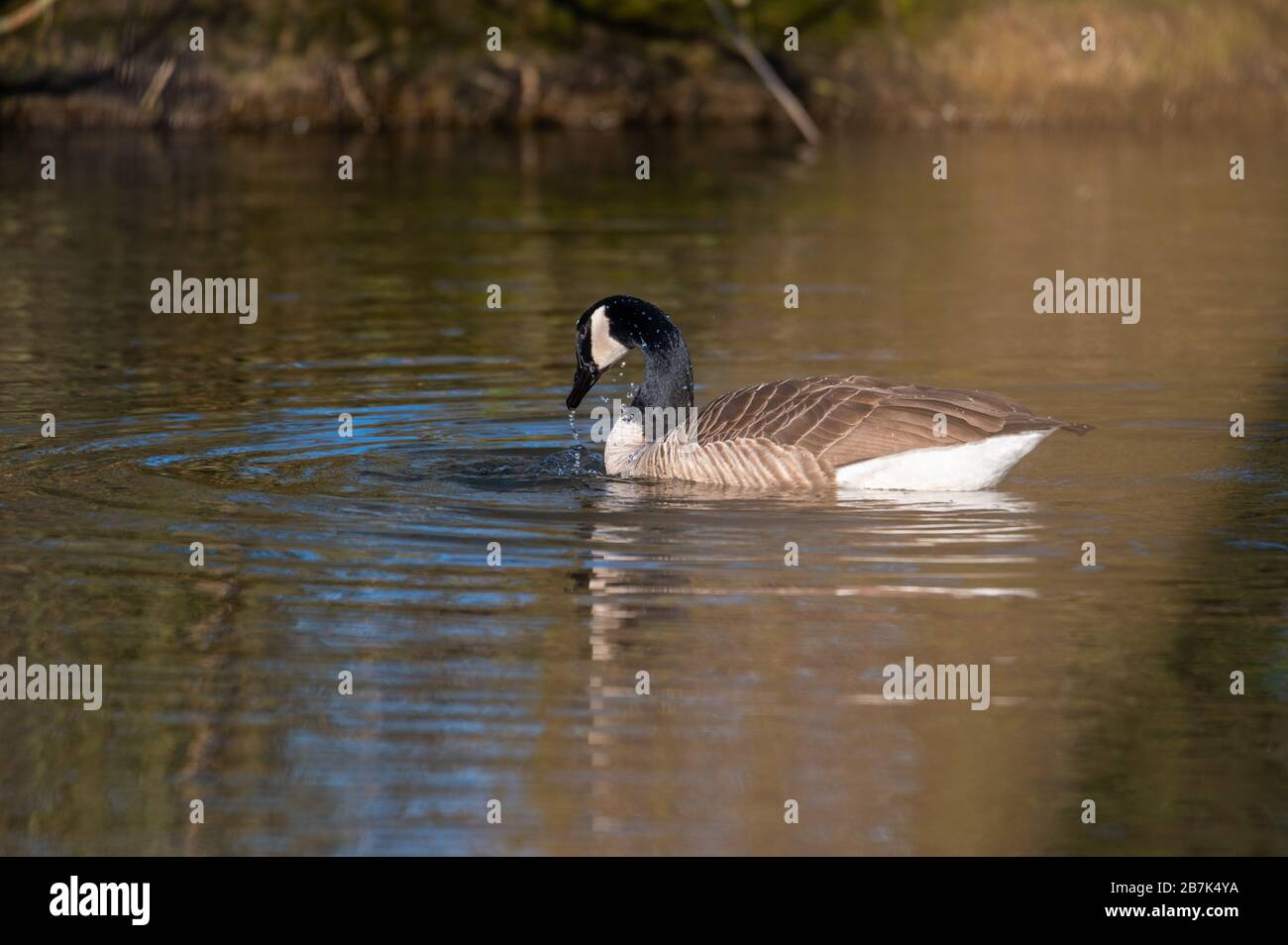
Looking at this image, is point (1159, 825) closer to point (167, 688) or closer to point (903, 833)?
point (903, 833)

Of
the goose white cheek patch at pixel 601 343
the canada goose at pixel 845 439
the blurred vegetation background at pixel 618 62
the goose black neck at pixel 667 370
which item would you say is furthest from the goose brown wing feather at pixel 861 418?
the blurred vegetation background at pixel 618 62

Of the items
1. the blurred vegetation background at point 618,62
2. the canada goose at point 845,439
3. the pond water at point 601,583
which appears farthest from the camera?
the blurred vegetation background at point 618,62

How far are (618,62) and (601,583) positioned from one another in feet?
107

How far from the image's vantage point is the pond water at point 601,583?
24.2ft

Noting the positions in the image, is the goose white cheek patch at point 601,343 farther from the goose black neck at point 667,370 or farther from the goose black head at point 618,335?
the goose black neck at point 667,370

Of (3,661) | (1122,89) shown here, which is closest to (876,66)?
(1122,89)

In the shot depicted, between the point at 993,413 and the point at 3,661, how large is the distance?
552 cm

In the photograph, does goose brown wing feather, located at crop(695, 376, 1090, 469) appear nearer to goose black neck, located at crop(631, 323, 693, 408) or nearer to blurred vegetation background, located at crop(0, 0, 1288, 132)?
goose black neck, located at crop(631, 323, 693, 408)

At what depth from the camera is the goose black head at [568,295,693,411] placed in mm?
13383

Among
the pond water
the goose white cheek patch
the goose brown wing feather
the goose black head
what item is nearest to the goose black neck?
the goose black head

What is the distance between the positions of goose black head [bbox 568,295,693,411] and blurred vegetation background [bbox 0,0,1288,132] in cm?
2750

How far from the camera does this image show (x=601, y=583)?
10258 mm

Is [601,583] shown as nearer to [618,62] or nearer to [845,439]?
[845,439]

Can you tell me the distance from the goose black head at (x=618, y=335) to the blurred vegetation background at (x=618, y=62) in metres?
27.5
